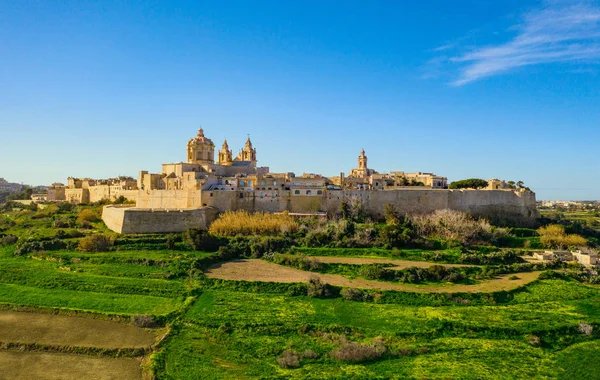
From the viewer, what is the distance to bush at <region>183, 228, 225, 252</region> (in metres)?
26.3

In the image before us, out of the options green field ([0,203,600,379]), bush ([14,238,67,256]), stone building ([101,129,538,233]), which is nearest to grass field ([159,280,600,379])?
green field ([0,203,600,379])

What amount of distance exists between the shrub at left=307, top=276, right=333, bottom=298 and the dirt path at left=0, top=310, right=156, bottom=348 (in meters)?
6.91

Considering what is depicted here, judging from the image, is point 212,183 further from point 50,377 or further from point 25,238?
point 50,377

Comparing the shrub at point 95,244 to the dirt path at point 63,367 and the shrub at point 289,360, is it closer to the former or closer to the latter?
the dirt path at point 63,367

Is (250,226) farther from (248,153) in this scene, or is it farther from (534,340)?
(534,340)

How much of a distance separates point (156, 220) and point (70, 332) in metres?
14.1

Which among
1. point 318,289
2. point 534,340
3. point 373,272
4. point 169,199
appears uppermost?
point 169,199

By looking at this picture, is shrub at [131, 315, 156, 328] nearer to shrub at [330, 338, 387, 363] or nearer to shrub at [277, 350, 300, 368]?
shrub at [277, 350, 300, 368]

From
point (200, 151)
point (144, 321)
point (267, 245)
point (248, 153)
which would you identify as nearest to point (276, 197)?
point (267, 245)

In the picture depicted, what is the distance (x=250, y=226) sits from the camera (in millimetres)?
29828

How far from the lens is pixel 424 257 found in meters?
25.9

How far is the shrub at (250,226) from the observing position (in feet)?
97.2

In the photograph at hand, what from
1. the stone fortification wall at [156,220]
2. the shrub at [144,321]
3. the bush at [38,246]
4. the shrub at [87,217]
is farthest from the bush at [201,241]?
the shrub at [87,217]

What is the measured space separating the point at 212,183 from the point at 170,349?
20937mm
